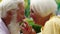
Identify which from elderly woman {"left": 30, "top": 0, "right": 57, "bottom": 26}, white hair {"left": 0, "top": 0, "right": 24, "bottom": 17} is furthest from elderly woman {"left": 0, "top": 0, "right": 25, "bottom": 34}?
elderly woman {"left": 30, "top": 0, "right": 57, "bottom": 26}

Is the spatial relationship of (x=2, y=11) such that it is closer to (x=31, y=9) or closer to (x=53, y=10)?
(x=31, y=9)

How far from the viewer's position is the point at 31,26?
112 centimetres

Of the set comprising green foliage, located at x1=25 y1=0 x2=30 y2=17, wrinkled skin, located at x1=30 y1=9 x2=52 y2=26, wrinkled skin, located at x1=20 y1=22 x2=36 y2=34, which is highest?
green foliage, located at x1=25 y1=0 x2=30 y2=17

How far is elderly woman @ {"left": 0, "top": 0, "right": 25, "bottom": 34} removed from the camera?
1114 mm


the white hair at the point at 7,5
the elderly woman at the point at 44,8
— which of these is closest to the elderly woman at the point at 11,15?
the white hair at the point at 7,5

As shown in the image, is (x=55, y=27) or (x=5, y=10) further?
(x=5, y=10)

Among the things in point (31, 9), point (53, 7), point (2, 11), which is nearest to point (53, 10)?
point (53, 7)

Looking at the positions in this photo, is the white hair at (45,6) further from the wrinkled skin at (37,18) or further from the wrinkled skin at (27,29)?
the wrinkled skin at (27,29)

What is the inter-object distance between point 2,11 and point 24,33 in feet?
0.77

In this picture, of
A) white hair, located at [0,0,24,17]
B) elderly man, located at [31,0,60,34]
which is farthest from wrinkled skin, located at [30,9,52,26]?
white hair, located at [0,0,24,17]

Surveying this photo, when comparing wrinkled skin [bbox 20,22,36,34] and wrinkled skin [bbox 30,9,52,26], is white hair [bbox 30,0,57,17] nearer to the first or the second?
wrinkled skin [bbox 30,9,52,26]

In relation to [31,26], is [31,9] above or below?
above

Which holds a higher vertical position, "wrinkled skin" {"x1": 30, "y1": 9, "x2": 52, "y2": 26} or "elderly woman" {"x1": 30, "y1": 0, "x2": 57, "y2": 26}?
"elderly woman" {"x1": 30, "y1": 0, "x2": 57, "y2": 26}

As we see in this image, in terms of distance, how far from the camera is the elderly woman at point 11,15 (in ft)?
3.66
